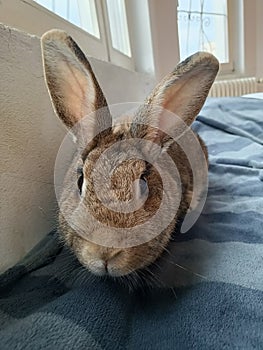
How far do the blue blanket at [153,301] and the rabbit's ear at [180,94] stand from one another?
204mm

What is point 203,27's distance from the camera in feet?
10.3

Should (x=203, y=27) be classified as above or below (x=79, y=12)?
below

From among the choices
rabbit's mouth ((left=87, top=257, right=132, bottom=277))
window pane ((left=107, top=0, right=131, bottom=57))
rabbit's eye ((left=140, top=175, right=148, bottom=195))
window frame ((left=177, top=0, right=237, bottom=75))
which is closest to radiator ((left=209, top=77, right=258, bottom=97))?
window frame ((left=177, top=0, right=237, bottom=75))

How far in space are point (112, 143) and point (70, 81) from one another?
129mm

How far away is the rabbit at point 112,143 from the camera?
479 millimetres

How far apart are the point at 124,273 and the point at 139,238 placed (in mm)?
50

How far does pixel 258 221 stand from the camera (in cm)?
66

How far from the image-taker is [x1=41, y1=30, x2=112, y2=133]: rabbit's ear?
535 millimetres

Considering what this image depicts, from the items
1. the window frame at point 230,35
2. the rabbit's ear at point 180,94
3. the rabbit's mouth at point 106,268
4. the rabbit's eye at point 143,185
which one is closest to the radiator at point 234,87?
the window frame at point 230,35

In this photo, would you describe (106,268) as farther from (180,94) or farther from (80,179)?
(180,94)

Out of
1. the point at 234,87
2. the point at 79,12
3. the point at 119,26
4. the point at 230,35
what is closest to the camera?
the point at 79,12

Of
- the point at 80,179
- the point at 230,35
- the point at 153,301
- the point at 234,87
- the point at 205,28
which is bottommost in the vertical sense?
the point at 234,87

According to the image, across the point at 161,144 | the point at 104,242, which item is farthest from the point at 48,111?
the point at 104,242

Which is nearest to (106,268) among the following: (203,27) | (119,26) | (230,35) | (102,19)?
(102,19)
